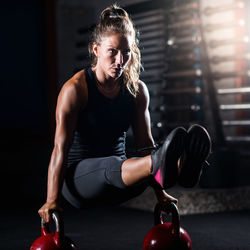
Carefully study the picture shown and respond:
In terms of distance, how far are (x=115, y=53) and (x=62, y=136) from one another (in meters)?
0.48

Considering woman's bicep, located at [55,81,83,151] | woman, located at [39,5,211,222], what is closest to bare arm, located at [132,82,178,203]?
woman, located at [39,5,211,222]

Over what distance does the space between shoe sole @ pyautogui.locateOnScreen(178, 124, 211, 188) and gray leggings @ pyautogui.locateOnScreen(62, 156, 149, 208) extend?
0.31m

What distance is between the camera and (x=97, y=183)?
2449 mm

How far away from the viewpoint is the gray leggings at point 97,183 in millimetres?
2395

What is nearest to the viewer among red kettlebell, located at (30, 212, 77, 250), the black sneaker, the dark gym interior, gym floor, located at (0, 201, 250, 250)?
the black sneaker

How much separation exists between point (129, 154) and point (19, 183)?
4.97ft

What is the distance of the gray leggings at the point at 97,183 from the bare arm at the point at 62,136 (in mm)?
145

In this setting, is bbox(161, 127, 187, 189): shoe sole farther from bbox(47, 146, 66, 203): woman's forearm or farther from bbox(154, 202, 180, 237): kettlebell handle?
bbox(47, 146, 66, 203): woman's forearm

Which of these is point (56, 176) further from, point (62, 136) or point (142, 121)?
point (142, 121)

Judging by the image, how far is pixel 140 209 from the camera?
4.45m

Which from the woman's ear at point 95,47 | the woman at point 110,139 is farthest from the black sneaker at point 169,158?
the woman's ear at point 95,47

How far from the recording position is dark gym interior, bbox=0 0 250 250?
3.72 metres

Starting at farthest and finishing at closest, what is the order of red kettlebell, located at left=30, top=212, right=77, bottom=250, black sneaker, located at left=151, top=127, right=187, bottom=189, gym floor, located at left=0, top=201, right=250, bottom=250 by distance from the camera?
gym floor, located at left=0, top=201, right=250, bottom=250 < red kettlebell, located at left=30, top=212, right=77, bottom=250 < black sneaker, located at left=151, top=127, right=187, bottom=189

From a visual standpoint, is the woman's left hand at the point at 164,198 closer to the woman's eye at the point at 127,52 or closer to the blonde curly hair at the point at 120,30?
the blonde curly hair at the point at 120,30
